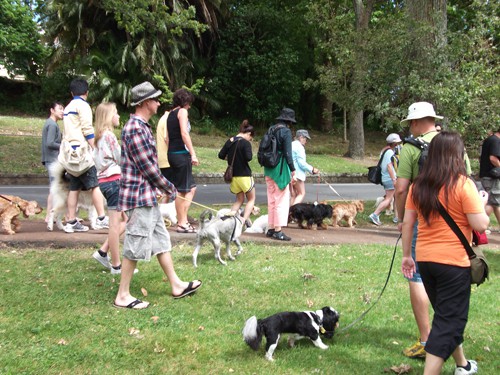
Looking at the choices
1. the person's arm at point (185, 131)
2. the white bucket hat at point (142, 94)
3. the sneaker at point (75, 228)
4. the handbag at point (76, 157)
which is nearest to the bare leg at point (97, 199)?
the handbag at point (76, 157)

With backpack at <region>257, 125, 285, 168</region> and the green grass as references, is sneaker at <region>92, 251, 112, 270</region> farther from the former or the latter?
backpack at <region>257, 125, 285, 168</region>

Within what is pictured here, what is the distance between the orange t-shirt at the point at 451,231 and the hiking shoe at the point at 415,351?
1098 mm

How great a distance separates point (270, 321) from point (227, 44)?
90.8 feet

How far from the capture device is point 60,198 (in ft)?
24.8

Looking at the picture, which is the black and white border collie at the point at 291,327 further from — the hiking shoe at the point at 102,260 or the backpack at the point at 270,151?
the backpack at the point at 270,151

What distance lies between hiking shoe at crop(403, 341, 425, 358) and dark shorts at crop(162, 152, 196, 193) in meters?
4.54

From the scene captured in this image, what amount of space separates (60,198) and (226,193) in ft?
25.9

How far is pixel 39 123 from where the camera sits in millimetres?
24250

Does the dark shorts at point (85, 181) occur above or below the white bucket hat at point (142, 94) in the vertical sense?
below

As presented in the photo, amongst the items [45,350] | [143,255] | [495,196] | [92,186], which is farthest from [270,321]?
[495,196]

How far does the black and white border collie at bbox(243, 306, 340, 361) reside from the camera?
3977 mm

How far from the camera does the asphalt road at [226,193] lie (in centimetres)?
1319

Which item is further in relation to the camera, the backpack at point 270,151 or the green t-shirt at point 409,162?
the backpack at point 270,151

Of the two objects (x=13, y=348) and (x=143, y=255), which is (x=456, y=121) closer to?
(x=143, y=255)
